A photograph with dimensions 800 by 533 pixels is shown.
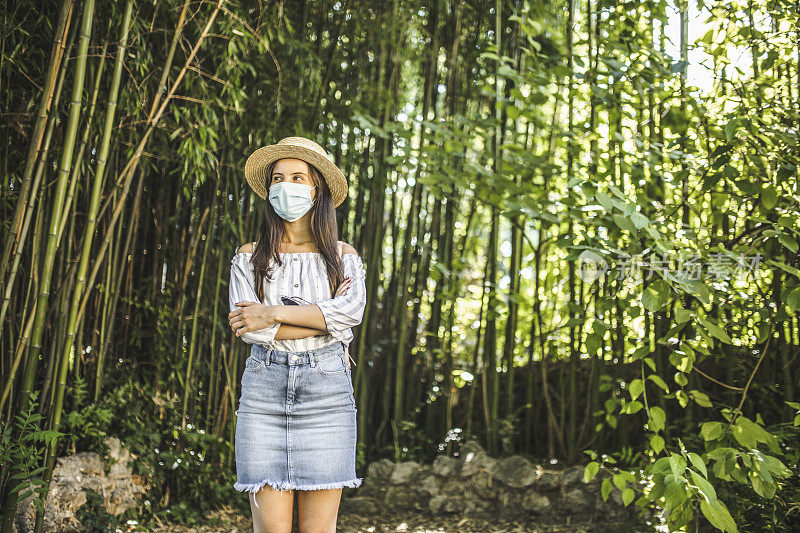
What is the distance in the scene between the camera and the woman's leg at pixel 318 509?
1.56 metres

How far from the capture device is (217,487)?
3.44 metres

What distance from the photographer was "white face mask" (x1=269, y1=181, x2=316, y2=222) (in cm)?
167

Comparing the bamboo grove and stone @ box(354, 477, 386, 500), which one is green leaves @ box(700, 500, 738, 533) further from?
stone @ box(354, 477, 386, 500)

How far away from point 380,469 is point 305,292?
2449mm

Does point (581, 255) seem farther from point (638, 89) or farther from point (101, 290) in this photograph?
point (101, 290)

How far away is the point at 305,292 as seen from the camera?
1.64m

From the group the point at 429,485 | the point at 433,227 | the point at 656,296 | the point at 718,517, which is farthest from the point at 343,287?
the point at 433,227

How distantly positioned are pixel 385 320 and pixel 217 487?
1362mm

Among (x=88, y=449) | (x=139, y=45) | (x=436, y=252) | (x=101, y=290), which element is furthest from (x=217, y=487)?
(x=139, y=45)

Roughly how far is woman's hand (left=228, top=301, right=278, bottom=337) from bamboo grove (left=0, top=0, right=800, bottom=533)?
33.9 inches

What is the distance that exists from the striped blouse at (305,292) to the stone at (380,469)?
7.76 feet

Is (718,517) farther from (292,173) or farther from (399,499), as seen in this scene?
(399,499)

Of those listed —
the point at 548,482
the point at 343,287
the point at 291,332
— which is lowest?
the point at 548,482

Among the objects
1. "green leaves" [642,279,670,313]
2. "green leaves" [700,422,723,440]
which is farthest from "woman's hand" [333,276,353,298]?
"green leaves" [700,422,723,440]
